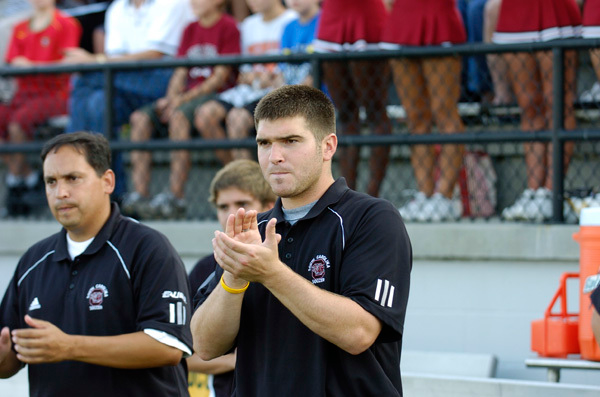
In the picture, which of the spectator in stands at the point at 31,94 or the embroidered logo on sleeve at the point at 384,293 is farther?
the spectator in stands at the point at 31,94

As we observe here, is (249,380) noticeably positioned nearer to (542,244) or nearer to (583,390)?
(583,390)

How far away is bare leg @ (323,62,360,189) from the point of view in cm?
586

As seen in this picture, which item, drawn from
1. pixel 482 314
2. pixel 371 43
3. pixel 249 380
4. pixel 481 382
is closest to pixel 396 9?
pixel 371 43

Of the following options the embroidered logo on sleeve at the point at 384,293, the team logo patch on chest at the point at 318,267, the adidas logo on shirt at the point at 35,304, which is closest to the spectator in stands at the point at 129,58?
the adidas logo on shirt at the point at 35,304

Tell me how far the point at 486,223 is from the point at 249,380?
9.39 feet

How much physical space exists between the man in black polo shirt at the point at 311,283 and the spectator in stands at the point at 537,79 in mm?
2767

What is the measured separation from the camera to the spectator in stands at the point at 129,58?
6.64 metres

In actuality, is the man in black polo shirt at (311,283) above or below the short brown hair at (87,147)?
below

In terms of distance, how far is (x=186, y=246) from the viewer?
5.99 metres

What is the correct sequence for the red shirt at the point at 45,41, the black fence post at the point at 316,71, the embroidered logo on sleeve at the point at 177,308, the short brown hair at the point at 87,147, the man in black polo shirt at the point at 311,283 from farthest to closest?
the red shirt at the point at 45,41, the black fence post at the point at 316,71, the short brown hair at the point at 87,147, the embroidered logo on sleeve at the point at 177,308, the man in black polo shirt at the point at 311,283

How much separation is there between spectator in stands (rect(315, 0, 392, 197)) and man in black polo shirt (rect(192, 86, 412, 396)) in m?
2.96

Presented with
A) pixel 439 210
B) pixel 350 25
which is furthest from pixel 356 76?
pixel 439 210

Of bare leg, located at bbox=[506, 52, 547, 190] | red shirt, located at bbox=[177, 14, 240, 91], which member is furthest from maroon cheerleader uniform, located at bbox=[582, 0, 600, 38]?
red shirt, located at bbox=[177, 14, 240, 91]

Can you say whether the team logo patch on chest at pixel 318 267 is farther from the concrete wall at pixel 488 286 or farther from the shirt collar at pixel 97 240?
the concrete wall at pixel 488 286
